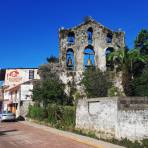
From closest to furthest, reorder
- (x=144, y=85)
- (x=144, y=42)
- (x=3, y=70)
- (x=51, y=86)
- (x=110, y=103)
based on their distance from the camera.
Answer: (x=110, y=103) → (x=144, y=85) → (x=51, y=86) → (x=144, y=42) → (x=3, y=70)

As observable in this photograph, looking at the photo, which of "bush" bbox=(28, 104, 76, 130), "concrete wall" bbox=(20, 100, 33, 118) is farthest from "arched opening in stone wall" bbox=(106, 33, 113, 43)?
"bush" bbox=(28, 104, 76, 130)

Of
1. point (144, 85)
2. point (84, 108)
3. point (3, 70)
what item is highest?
point (3, 70)

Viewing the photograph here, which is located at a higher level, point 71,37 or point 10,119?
point 71,37

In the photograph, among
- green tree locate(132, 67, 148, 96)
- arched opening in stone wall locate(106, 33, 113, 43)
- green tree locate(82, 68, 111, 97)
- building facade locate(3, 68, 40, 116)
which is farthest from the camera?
building facade locate(3, 68, 40, 116)

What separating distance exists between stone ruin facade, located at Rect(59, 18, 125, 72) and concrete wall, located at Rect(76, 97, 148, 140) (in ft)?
86.7

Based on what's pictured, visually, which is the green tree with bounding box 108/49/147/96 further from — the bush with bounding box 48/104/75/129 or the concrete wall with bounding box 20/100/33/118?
the concrete wall with bounding box 20/100/33/118

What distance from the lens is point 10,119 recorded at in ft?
150

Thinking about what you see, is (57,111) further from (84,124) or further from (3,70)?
(3,70)

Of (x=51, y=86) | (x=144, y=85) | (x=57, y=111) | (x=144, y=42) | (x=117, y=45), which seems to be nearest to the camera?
(x=57, y=111)

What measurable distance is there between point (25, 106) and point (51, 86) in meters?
10.2

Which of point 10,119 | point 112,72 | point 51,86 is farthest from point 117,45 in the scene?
point 10,119

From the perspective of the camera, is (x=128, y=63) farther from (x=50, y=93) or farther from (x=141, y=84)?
(x=50, y=93)

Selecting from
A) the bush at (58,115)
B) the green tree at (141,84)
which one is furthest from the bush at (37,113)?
the green tree at (141,84)

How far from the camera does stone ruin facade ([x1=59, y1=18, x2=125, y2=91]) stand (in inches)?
2018
